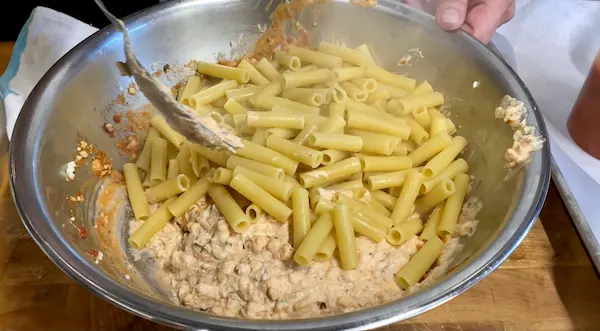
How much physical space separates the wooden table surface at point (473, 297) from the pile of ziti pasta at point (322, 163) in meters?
0.18

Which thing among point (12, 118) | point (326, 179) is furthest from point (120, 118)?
point (326, 179)

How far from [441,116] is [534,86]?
667 mm

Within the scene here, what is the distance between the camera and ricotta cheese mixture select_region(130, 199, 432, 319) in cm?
108

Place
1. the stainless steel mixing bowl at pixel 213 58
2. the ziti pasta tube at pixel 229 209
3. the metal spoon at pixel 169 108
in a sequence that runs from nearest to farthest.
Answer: the stainless steel mixing bowl at pixel 213 58 < the metal spoon at pixel 169 108 < the ziti pasta tube at pixel 229 209

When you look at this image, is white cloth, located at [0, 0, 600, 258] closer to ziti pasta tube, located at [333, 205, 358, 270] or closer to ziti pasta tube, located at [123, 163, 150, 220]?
ziti pasta tube, located at [123, 163, 150, 220]

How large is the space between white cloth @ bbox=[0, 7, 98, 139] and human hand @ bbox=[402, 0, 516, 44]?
3.43 ft

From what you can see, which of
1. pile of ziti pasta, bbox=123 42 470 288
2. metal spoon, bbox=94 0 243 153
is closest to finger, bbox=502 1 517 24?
pile of ziti pasta, bbox=123 42 470 288

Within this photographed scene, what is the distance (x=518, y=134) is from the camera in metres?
1.21

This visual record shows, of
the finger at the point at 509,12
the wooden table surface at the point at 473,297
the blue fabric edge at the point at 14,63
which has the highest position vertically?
the finger at the point at 509,12

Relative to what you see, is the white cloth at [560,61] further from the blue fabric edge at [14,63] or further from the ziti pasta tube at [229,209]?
the blue fabric edge at [14,63]

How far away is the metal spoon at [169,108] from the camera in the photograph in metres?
1.07

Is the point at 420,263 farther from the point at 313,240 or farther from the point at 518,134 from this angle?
the point at 518,134

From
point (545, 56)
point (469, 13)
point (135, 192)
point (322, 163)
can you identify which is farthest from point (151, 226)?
point (545, 56)

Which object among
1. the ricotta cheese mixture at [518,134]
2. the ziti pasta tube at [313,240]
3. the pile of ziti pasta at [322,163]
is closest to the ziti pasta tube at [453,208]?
the pile of ziti pasta at [322,163]
